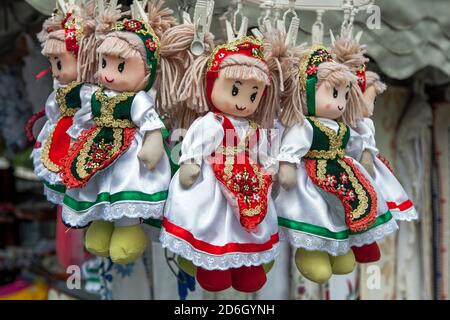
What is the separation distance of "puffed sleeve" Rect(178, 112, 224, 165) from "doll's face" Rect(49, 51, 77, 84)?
0.28 meters

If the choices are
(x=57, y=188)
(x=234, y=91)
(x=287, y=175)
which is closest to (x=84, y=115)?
(x=57, y=188)

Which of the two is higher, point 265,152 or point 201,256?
point 265,152

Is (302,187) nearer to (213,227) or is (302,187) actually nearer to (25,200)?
(213,227)

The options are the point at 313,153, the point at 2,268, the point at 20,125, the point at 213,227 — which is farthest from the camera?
the point at 2,268

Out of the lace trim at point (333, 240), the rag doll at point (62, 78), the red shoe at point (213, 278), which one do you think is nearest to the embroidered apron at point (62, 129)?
the rag doll at point (62, 78)

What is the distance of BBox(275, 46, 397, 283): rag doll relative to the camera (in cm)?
104

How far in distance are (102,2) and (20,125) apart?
1.27m

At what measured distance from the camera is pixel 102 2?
3.42ft

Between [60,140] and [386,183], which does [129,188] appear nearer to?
[60,140]

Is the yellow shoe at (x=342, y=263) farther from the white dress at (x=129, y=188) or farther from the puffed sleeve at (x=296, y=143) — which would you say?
the white dress at (x=129, y=188)

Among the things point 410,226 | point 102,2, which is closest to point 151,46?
point 102,2

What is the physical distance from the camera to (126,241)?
1.01 m

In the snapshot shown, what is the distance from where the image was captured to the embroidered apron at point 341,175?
1.03 meters

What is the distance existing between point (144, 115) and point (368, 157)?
1.45 ft
